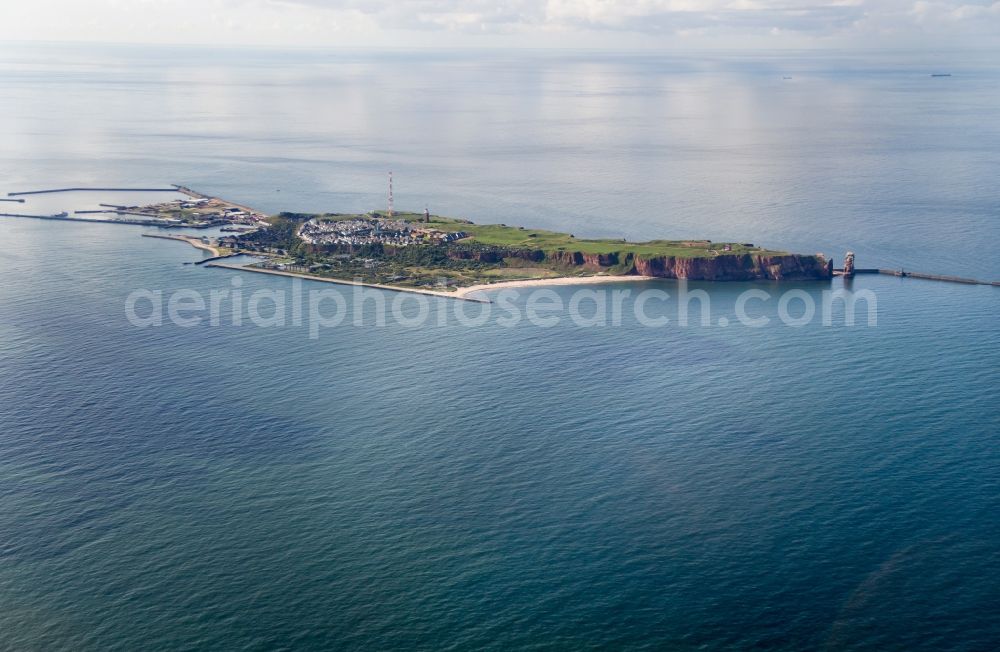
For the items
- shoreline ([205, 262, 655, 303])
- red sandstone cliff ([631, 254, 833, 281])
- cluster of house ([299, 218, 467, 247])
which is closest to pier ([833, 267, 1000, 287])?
red sandstone cliff ([631, 254, 833, 281])

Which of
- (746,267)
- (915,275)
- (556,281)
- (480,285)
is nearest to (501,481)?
(480,285)

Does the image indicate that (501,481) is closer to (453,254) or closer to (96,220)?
(453,254)

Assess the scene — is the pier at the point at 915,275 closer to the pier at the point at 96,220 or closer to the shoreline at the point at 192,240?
the shoreline at the point at 192,240

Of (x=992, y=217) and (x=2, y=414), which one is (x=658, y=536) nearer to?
(x=2, y=414)

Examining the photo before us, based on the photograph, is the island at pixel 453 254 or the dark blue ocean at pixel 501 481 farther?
the island at pixel 453 254

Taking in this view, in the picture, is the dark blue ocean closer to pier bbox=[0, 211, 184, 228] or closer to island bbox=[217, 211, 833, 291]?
island bbox=[217, 211, 833, 291]

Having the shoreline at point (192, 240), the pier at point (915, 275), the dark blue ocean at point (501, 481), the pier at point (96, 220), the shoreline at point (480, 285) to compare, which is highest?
the pier at point (96, 220)

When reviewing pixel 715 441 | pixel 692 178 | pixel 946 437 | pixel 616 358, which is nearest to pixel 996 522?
pixel 946 437

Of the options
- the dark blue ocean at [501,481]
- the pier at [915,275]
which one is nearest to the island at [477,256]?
the pier at [915,275]
